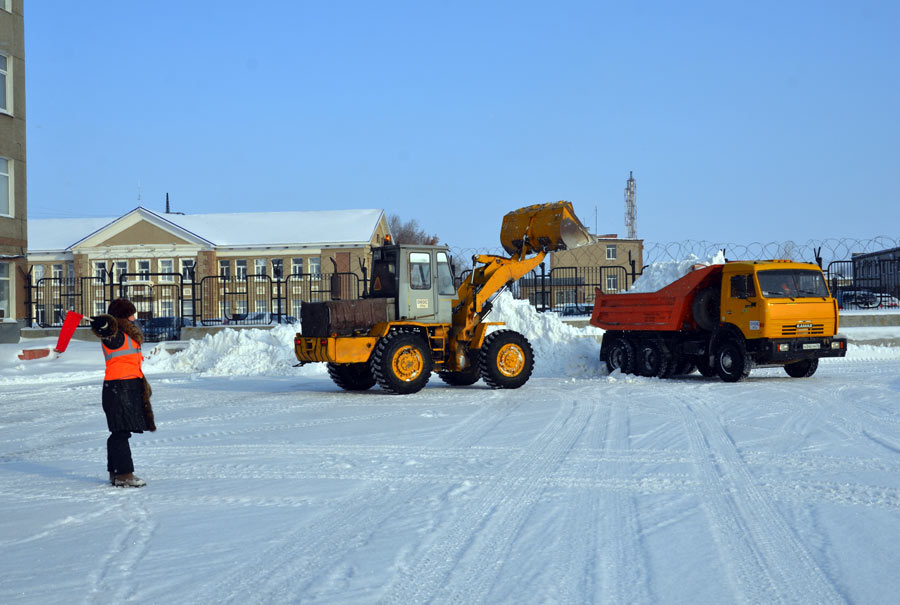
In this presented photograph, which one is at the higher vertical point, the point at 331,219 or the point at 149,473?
the point at 331,219

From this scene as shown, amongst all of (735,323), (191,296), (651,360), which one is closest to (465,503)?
(735,323)

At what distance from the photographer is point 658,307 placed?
785 inches

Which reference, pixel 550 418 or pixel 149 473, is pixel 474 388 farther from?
pixel 149 473

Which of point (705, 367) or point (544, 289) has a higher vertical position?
point (544, 289)

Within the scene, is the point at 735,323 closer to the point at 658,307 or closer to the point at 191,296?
the point at 658,307

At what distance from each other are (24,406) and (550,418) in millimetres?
9232

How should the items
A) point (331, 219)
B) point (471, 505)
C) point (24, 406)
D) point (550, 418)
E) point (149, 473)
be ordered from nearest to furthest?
point (471, 505), point (149, 473), point (550, 418), point (24, 406), point (331, 219)

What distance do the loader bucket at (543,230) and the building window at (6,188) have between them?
54.1 feet

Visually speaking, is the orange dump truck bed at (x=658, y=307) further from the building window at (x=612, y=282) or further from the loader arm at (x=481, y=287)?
the building window at (x=612, y=282)

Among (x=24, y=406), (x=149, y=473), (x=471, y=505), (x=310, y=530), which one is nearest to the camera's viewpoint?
(x=310, y=530)

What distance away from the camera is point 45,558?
5840mm

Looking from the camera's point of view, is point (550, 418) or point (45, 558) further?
point (550, 418)

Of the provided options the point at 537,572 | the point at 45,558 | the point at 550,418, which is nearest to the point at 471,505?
the point at 537,572

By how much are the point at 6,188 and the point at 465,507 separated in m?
24.5
